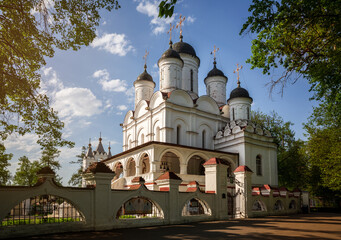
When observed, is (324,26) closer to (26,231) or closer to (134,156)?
(26,231)

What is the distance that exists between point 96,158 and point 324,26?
39.2 meters

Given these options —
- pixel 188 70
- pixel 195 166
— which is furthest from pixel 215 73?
pixel 195 166

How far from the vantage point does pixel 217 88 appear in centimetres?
3375

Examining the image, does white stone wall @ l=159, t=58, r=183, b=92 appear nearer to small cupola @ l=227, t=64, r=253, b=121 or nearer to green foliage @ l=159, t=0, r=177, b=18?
small cupola @ l=227, t=64, r=253, b=121

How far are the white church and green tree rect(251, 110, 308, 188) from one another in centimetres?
563

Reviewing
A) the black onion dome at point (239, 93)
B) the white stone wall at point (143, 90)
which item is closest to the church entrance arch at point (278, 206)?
the black onion dome at point (239, 93)

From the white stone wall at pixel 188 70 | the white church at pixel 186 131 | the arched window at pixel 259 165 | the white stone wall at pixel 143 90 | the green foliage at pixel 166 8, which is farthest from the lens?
the white stone wall at pixel 188 70

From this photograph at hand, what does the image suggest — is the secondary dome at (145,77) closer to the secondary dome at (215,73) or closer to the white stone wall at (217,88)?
the white stone wall at (217,88)

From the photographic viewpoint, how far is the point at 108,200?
10.3 meters

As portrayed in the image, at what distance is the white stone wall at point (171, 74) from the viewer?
28219 millimetres

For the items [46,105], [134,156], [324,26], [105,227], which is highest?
[324,26]

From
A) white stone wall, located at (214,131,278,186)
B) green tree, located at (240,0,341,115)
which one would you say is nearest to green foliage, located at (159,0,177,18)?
green tree, located at (240,0,341,115)

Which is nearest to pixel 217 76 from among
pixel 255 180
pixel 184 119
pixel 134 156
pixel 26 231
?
pixel 184 119

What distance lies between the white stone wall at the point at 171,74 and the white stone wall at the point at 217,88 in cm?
641
